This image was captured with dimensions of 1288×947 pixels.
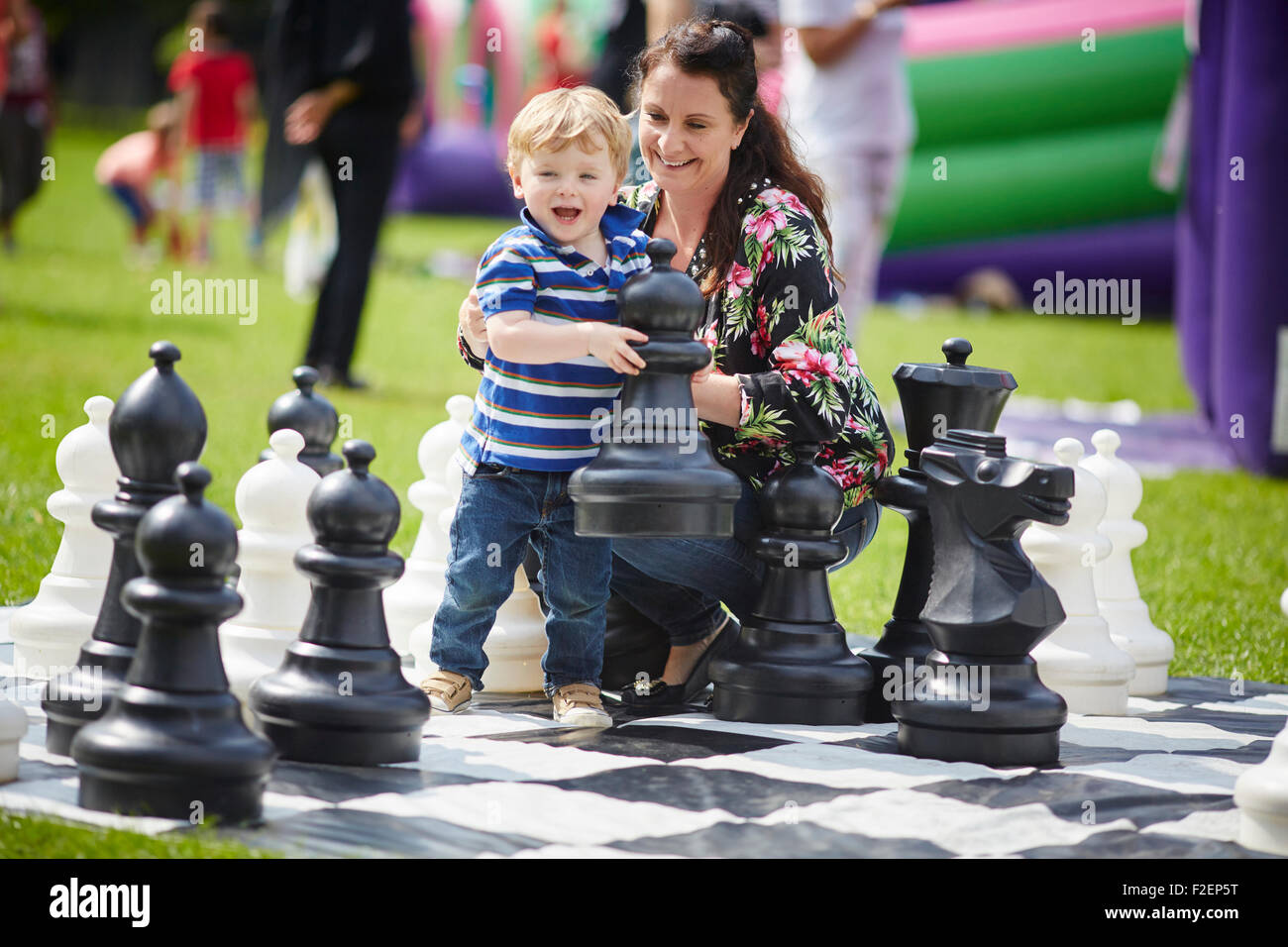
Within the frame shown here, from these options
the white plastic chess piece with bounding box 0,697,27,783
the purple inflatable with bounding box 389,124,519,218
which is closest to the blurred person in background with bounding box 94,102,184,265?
the purple inflatable with bounding box 389,124,519,218

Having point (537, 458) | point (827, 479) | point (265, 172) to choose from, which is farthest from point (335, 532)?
point (265, 172)

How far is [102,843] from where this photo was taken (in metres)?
1.79

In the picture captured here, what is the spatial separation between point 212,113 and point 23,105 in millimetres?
1599

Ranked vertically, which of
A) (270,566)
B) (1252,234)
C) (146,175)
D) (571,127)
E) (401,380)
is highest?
(146,175)

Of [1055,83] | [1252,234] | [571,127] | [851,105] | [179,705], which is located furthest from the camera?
[1055,83]

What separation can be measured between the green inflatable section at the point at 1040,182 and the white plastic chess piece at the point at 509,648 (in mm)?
8528

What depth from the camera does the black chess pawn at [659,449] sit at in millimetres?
2340

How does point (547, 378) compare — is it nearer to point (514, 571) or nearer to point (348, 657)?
point (514, 571)

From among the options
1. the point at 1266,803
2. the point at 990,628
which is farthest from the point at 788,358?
the point at 1266,803

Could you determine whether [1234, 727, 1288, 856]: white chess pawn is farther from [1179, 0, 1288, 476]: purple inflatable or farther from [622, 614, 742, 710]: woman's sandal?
[1179, 0, 1288, 476]: purple inflatable

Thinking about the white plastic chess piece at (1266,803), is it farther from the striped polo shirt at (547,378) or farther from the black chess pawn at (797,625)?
the striped polo shirt at (547,378)

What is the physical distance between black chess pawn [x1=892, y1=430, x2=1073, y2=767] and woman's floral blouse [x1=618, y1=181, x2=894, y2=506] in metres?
0.29

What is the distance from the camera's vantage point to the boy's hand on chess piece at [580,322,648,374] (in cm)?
235
